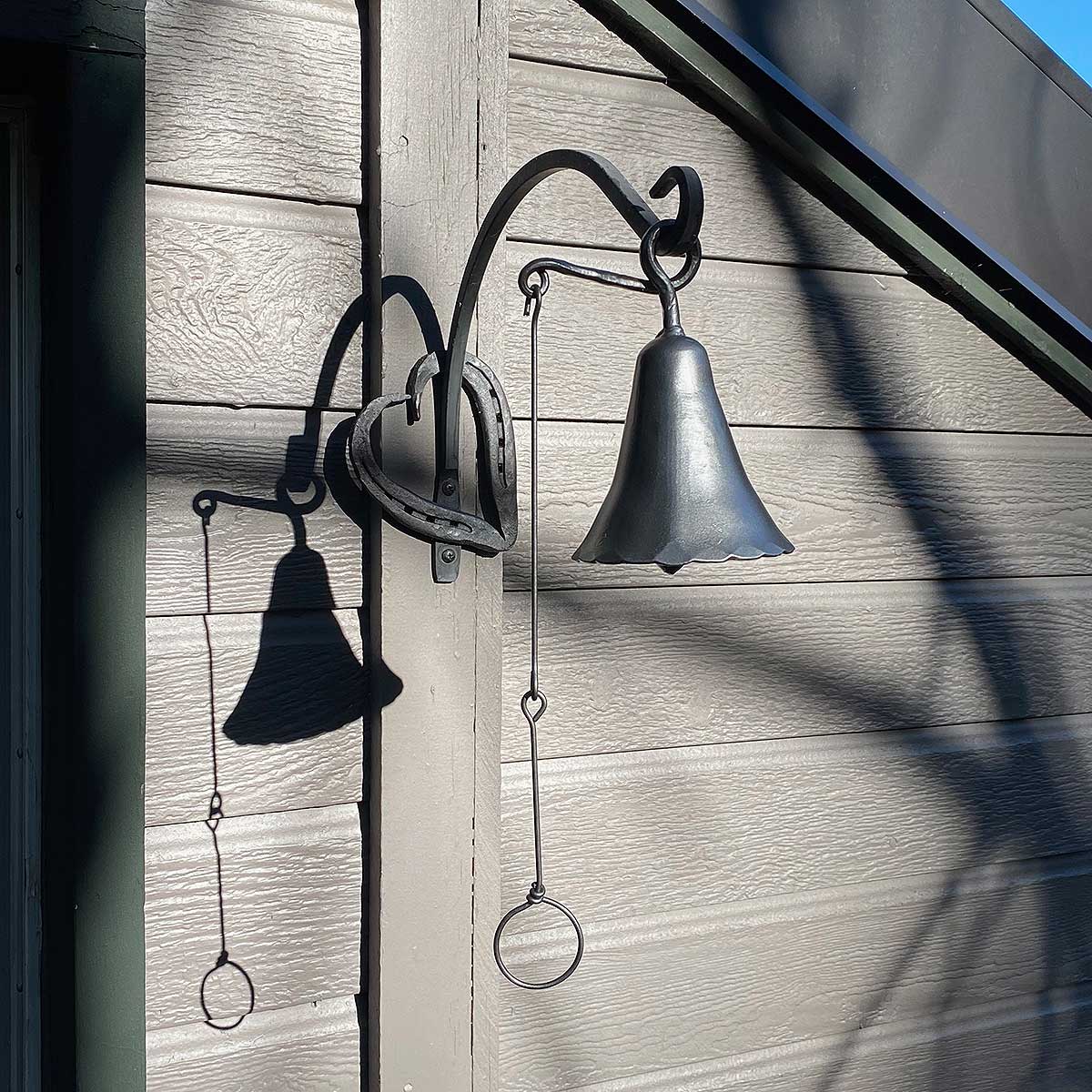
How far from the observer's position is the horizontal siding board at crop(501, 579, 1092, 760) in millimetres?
1064

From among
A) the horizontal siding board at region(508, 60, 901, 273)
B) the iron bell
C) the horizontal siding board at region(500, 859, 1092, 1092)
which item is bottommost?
the horizontal siding board at region(500, 859, 1092, 1092)

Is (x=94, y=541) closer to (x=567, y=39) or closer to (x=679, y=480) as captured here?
(x=679, y=480)

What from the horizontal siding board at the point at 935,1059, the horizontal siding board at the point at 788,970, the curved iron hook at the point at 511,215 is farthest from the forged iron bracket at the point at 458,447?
the horizontal siding board at the point at 935,1059

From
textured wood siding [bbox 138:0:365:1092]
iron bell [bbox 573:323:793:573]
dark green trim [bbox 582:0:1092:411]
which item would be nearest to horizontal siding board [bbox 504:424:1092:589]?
dark green trim [bbox 582:0:1092:411]

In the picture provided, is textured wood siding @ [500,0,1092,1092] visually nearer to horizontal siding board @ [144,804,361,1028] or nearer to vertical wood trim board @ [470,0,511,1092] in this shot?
vertical wood trim board @ [470,0,511,1092]

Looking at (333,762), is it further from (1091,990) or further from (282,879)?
(1091,990)

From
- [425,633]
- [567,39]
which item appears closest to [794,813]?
[425,633]

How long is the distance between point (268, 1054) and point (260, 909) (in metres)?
0.14

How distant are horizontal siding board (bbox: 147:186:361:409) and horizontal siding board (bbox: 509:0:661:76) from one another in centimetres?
26

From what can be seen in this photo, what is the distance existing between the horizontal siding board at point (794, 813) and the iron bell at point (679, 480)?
0.43 meters

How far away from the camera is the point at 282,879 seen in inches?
37.8

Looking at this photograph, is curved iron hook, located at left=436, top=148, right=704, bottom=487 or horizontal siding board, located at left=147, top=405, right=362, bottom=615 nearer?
curved iron hook, located at left=436, top=148, right=704, bottom=487

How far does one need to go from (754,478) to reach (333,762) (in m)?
0.54

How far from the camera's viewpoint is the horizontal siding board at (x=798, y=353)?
3.43 feet
